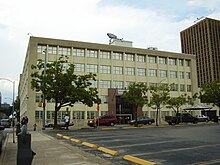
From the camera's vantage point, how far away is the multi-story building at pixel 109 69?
51.5 metres

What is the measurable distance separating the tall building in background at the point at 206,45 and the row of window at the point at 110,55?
3831 cm

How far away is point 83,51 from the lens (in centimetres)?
5662

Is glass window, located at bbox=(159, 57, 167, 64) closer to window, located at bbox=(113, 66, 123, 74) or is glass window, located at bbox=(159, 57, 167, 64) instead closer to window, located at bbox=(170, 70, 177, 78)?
window, located at bbox=(170, 70, 177, 78)

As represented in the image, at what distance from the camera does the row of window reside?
53812 mm

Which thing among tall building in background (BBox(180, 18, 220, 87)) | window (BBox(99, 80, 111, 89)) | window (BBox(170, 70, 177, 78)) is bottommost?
window (BBox(99, 80, 111, 89))

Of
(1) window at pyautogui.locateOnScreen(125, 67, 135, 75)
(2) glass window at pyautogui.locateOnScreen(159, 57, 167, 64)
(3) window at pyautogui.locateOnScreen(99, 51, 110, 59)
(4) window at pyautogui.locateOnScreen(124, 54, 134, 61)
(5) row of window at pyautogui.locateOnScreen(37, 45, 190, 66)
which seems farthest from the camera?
(2) glass window at pyautogui.locateOnScreen(159, 57, 167, 64)

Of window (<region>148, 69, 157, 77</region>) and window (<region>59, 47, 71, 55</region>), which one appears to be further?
window (<region>148, 69, 157, 77</region>)

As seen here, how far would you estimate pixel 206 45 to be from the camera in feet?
336

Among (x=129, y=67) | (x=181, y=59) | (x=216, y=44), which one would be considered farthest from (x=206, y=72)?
(x=129, y=67)

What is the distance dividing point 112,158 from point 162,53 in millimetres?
58153

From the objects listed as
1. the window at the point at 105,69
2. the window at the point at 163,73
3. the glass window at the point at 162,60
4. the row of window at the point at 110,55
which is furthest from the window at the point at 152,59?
the window at the point at 105,69

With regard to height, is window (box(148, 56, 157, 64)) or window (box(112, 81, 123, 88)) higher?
window (box(148, 56, 157, 64))

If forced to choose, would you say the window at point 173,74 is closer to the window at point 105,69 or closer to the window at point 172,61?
the window at point 172,61

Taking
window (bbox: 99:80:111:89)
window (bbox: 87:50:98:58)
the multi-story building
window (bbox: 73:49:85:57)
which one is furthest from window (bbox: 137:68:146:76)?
window (bbox: 73:49:85:57)
